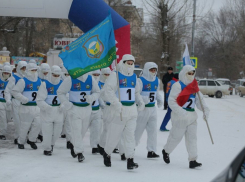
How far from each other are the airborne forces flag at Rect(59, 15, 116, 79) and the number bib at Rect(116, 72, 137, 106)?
18.7 inches

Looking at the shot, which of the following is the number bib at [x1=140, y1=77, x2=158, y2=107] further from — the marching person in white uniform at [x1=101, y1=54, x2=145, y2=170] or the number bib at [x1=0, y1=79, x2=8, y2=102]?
the number bib at [x1=0, y1=79, x2=8, y2=102]

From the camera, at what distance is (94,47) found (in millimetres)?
9062

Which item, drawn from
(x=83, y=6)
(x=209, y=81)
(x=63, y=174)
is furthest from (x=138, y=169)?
Result: (x=209, y=81)

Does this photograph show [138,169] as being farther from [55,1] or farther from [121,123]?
[55,1]

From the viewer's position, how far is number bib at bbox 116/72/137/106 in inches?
338

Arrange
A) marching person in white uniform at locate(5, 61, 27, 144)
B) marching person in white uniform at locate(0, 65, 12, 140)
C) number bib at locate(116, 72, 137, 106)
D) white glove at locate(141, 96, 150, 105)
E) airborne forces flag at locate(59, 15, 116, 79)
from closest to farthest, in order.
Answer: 1. number bib at locate(116, 72, 137, 106)
2. airborne forces flag at locate(59, 15, 116, 79)
3. white glove at locate(141, 96, 150, 105)
4. marching person in white uniform at locate(5, 61, 27, 144)
5. marching person in white uniform at locate(0, 65, 12, 140)

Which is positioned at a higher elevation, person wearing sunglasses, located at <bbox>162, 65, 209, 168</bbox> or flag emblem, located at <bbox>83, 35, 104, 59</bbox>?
flag emblem, located at <bbox>83, 35, 104, 59</bbox>

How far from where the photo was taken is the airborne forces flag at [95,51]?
8.97m

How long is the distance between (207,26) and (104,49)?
238ft

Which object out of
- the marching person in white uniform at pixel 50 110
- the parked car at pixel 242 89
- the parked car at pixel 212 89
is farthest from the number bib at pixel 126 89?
the parked car at pixel 242 89

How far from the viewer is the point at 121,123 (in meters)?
8.48

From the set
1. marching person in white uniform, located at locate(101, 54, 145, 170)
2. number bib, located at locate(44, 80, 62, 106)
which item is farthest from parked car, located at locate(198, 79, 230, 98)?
marching person in white uniform, located at locate(101, 54, 145, 170)

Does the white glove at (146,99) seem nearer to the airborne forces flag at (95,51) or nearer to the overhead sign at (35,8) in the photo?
the airborne forces flag at (95,51)

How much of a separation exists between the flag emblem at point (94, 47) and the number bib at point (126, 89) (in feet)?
2.11
